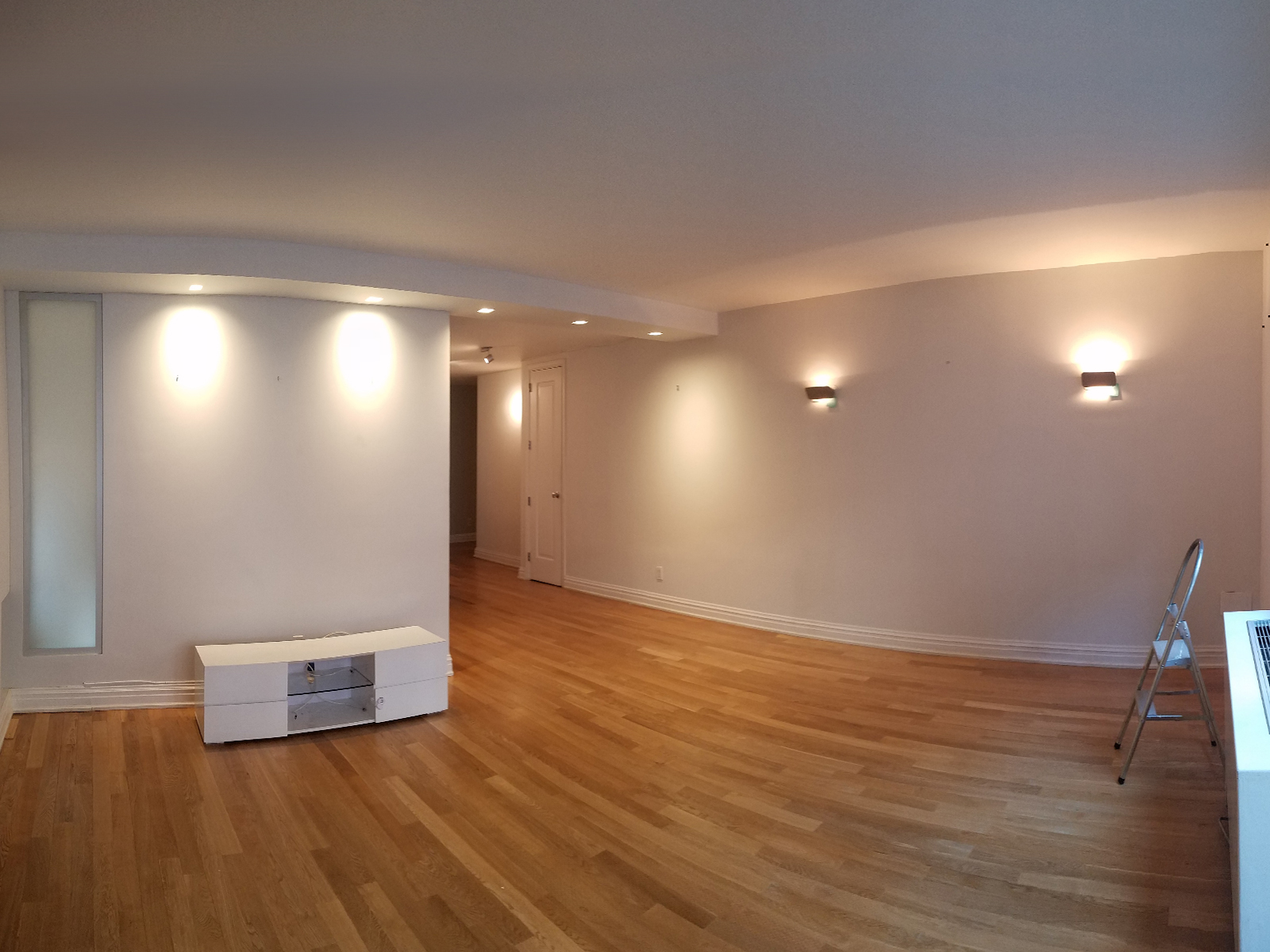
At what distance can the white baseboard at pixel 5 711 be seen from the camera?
4086 millimetres

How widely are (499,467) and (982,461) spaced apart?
6459 millimetres

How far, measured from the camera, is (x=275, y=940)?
7.81ft

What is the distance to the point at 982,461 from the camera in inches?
217

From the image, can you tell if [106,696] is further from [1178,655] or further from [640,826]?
[1178,655]

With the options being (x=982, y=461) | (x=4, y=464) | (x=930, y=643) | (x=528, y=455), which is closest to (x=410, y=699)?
(x=4, y=464)

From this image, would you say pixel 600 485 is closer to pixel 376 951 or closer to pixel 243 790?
pixel 243 790

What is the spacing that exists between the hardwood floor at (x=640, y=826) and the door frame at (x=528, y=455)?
3653 millimetres

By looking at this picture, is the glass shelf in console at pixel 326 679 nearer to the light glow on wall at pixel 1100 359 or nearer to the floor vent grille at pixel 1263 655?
the floor vent grille at pixel 1263 655

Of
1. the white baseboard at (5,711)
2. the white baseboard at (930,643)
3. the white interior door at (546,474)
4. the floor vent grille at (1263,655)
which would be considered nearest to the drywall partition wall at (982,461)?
the white baseboard at (930,643)

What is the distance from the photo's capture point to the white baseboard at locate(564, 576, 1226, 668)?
5141 mm

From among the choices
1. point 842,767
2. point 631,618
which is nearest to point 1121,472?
point 842,767

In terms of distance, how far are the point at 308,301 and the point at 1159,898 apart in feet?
16.5

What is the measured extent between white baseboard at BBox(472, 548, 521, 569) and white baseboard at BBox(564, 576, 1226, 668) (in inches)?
124

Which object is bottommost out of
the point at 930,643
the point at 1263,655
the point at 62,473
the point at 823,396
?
the point at 930,643
